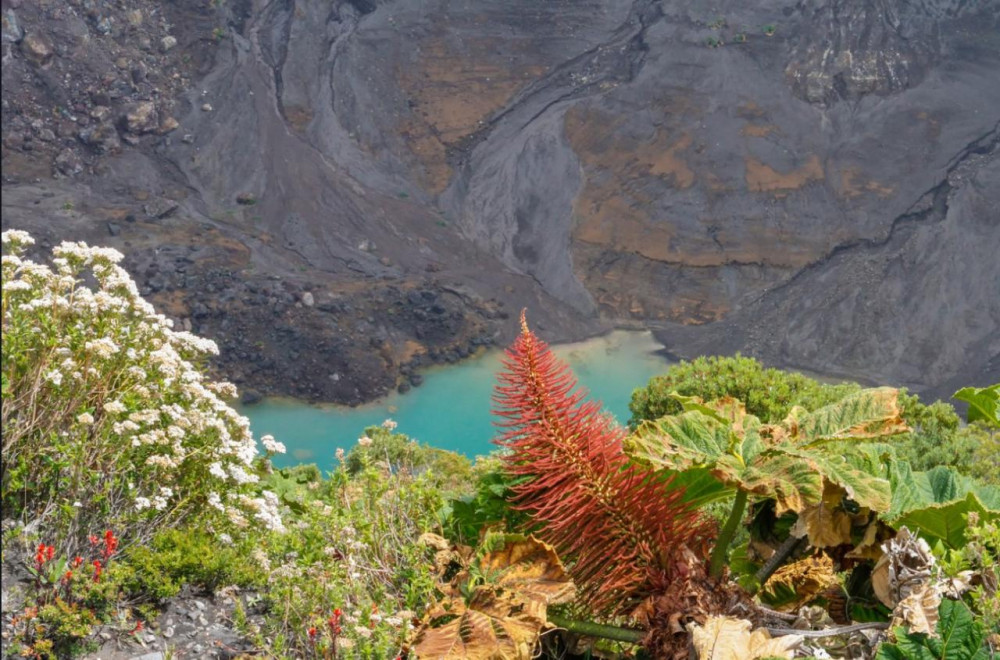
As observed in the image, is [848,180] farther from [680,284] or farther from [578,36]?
[578,36]

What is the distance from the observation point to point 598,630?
2.85 metres

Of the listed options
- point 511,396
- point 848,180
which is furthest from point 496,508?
point 848,180

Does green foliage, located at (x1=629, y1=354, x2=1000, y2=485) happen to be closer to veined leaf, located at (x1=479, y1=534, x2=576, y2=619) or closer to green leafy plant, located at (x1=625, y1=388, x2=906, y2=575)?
green leafy plant, located at (x1=625, y1=388, x2=906, y2=575)

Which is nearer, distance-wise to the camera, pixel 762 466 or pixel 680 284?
pixel 762 466

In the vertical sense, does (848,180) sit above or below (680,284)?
above

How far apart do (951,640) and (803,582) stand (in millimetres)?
768

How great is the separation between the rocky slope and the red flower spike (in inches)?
825

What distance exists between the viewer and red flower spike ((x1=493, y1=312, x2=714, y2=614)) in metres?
2.75

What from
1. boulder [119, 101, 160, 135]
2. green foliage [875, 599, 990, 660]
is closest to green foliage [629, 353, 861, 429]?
green foliage [875, 599, 990, 660]

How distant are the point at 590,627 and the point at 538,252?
2570 cm

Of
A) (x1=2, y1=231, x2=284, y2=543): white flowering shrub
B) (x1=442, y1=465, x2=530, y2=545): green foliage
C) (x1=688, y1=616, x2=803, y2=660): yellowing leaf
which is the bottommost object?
(x1=688, y1=616, x2=803, y2=660): yellowing leaf

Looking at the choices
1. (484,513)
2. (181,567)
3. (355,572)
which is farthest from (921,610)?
(181,567)

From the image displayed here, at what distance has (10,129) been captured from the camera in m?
27.6

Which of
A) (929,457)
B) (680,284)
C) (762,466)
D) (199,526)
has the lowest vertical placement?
(762,466)
